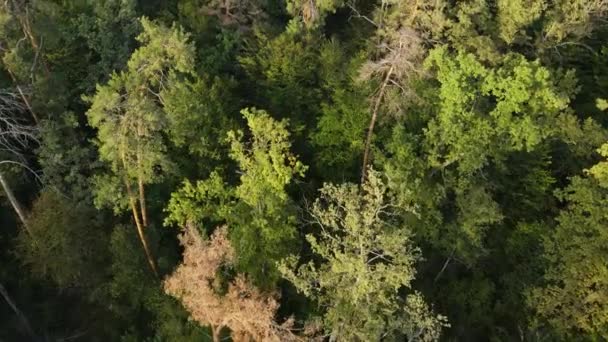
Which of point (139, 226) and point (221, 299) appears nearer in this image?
point (221, 299)

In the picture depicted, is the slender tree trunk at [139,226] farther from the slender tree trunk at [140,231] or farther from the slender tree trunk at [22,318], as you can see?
the slender tree trunk at [22,318]

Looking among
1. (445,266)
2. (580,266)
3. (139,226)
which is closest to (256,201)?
(139,226)

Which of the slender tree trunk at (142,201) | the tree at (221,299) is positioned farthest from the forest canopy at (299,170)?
the slender tree trunk at (142,201)

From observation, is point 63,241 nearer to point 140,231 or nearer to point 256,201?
point 140,231

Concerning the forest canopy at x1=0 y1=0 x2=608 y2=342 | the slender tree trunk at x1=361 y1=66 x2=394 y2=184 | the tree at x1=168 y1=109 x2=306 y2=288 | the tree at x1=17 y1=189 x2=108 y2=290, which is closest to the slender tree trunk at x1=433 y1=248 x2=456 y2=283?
the forest canopy at x1=0 y1=0 x2=608 y2=342

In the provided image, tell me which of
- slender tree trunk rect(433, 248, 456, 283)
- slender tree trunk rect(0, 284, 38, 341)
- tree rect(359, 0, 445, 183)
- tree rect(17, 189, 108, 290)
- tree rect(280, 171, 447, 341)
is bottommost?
slender tree trunk rect(0, 284, 38, 341)

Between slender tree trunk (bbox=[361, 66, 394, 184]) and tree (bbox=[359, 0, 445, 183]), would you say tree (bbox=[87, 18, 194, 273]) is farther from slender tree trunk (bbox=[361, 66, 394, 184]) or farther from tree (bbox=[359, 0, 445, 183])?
slender tree trunk (bbox=[361, 66, 394, 184])
